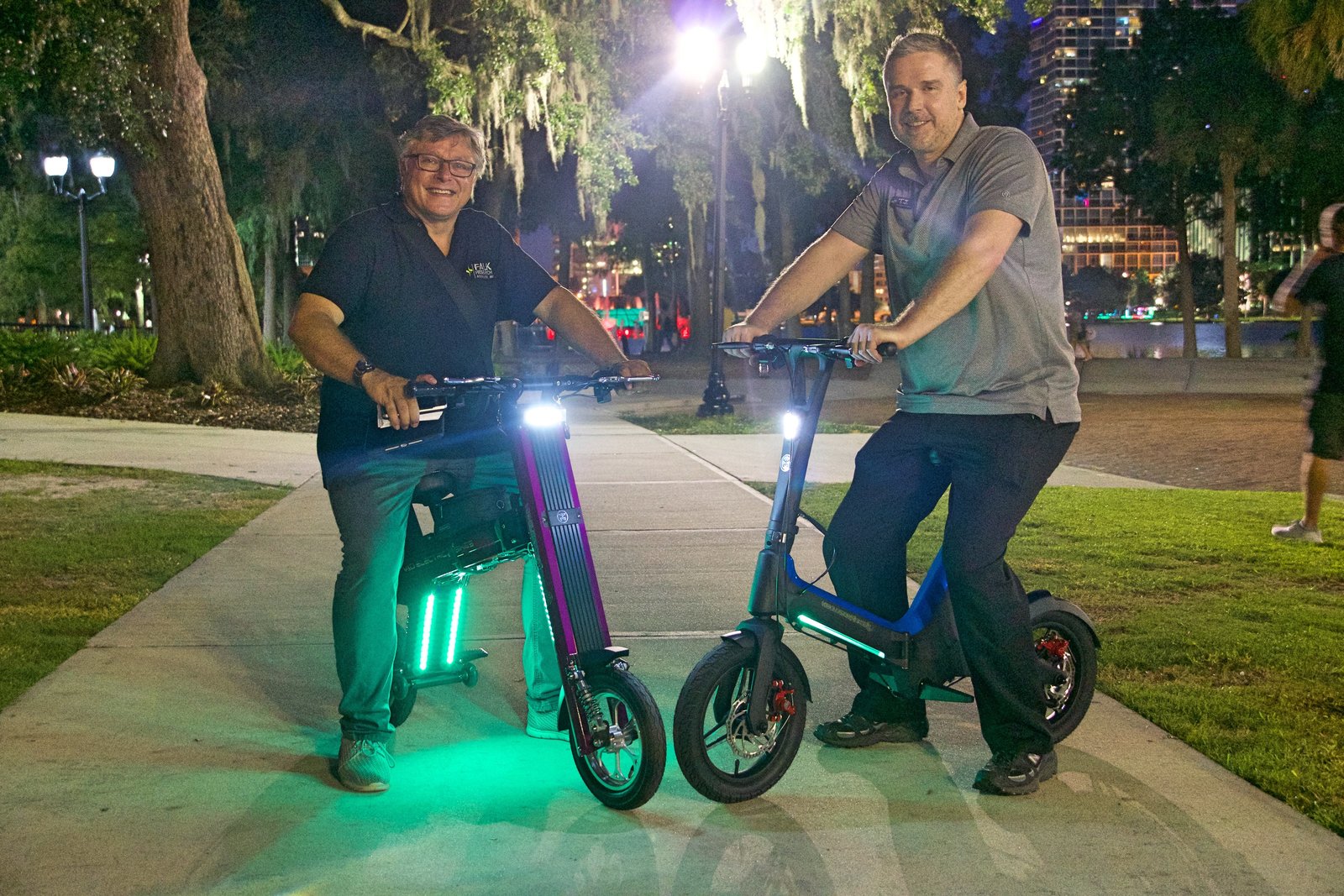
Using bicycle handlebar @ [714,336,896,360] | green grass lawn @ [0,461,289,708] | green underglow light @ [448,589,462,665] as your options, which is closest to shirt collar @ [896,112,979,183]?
bicycle handlebar @ [714,336,896,360]

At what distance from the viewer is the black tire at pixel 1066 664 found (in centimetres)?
443

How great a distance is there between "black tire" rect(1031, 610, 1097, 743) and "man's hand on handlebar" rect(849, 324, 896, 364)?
114 centimetres

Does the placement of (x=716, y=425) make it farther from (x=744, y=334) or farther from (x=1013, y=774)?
(x=1013, y=774)

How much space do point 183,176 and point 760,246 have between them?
15890mm

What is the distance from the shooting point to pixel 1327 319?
26.4 ft

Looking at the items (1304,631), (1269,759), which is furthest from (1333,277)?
(1269,759)

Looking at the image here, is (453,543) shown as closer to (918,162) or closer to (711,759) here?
(711,759)

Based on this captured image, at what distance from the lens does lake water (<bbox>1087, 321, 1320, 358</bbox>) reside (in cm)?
4959

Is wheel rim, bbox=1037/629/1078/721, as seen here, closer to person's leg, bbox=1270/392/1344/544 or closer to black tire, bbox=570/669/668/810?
black tire, bbox=570/669/668/810

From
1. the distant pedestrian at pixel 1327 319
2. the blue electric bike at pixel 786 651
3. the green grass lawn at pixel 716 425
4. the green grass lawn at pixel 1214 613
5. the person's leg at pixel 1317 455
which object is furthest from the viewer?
the green grass lawn at pixel 716 425

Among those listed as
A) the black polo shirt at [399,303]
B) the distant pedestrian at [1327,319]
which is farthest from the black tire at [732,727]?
the distant pedestrian at [1327,319]

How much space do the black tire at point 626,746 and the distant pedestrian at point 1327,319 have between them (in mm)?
5527

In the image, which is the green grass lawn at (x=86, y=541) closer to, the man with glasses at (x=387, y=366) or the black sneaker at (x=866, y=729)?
the man with glasses at (x=387, y=366)

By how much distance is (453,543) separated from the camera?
4281 mm
